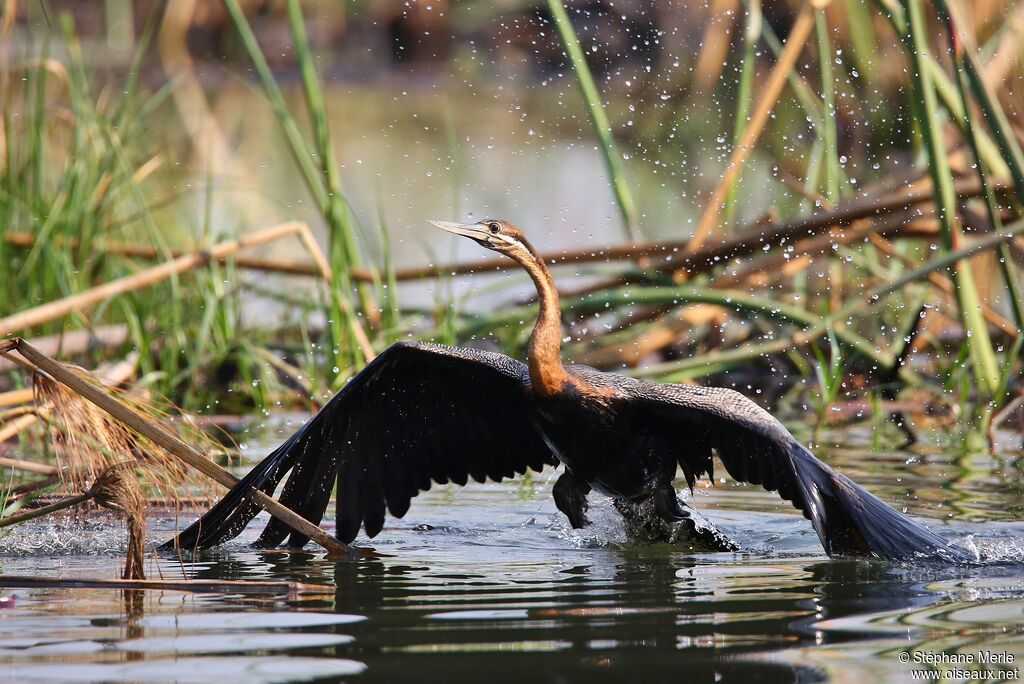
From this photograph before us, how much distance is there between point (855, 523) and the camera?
12.5ft

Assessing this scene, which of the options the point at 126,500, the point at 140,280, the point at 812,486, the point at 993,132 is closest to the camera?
the point at 126,500

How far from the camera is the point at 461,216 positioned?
9734 millimetres

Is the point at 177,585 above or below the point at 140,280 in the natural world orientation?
below

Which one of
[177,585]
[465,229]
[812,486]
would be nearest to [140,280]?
[465,229]

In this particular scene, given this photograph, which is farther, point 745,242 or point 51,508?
point 745,242

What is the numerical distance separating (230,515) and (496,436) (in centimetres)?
103

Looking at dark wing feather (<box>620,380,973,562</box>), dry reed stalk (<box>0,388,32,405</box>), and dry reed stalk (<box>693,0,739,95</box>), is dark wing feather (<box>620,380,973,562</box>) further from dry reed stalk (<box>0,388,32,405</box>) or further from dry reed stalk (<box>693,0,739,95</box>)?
dry reed stalk (<box>693,0,739,95</box>)

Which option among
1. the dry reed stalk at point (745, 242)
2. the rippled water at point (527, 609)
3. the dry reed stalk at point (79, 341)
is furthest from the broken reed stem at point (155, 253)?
the rippled water at point (527, 609)

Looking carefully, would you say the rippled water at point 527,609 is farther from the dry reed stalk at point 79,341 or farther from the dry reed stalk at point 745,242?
the dry reed stalk at point 745,242

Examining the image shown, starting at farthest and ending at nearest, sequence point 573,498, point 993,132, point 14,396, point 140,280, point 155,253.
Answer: point 155,253, point 140,280, point 993,132, point 573,498, point 14,396

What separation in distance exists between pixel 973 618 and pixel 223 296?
3.96 m

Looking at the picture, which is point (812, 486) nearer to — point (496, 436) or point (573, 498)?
point (573, 498)

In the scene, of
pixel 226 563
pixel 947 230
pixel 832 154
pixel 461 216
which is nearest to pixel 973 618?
pixel 226 563

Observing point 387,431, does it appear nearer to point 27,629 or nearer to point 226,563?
point 226,563
